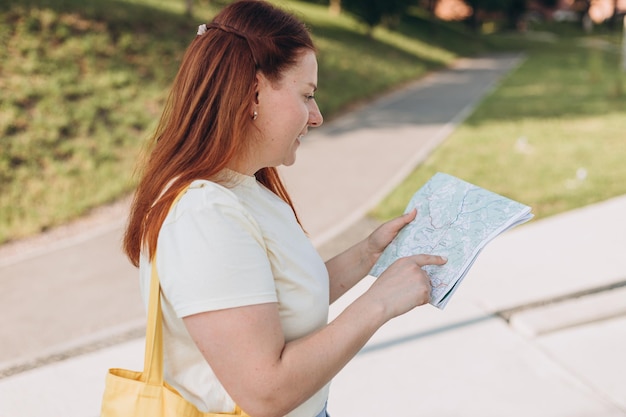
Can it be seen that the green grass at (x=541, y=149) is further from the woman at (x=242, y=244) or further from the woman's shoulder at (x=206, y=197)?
the woman's shoulder at (x=206, y=197)

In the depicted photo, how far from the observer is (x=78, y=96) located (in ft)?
31.6

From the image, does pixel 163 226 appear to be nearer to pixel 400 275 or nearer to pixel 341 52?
pixel 400 275

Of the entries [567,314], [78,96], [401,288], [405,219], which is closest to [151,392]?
[401,288]

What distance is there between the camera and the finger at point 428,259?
1604 millimetres

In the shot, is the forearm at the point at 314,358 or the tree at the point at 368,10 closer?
the forearm at the point at 314,358

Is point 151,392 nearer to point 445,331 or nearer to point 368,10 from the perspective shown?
point 445,331

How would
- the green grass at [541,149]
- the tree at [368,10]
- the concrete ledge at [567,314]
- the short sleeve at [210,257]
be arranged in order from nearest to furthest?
the short sleeve at [210,257] < the concrete ledge at [567,314] < the green grass at [541,149] < the tree at [368,10]

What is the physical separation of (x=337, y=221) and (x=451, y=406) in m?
3.95

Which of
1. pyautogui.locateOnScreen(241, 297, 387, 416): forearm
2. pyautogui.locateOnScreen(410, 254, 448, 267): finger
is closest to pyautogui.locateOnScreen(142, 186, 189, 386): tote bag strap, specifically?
pyautogui.locateOnScreen(241, 297, 387, 416): forearm

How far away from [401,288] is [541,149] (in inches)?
360

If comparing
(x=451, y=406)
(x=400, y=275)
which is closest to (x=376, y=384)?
(x=451, y=406)

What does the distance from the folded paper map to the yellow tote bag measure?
0.55m

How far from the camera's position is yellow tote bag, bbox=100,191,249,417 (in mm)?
1396

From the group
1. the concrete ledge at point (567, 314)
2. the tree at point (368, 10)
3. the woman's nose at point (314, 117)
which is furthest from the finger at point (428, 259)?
the tree at point (368, 10)
